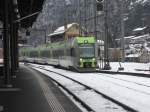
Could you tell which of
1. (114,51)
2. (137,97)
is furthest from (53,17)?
(137,97)

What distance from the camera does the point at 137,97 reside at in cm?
1803

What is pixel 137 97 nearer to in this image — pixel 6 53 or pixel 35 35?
pixel 6 53

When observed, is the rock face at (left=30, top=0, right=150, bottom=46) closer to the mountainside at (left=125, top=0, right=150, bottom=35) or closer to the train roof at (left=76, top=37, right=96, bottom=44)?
the mountainside at (left=125, top=0, right=150, bottom=35)

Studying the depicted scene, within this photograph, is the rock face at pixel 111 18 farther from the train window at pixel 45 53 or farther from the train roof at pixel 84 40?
the train roof at pixel 84 40

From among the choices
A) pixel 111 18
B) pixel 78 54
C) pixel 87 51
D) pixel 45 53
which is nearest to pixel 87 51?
pixel 87 51

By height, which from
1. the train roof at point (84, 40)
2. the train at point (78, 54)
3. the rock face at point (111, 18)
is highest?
the rock face at point (111, 18)

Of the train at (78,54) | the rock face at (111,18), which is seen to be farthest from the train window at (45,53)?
the train at (78,54)

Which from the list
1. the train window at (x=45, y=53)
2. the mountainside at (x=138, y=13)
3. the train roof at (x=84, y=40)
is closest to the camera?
the train roof at (x=84, y=40)

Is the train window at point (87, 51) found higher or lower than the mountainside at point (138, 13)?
lower

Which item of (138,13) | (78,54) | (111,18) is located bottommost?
(78,54)

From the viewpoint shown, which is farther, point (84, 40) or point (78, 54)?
point (84, 40)

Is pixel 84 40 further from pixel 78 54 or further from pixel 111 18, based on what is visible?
pixel 111 18

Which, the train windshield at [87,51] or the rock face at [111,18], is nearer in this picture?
the train windshield at [87,51]

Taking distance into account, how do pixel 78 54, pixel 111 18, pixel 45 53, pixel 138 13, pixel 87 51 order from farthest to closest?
pixel 138 13 < pixel 111 18 < pixel 45 53 < pixel 87 51 < pixel 78 54
